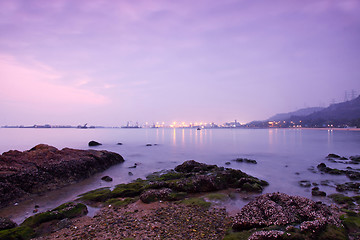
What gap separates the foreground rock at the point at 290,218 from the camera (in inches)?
304

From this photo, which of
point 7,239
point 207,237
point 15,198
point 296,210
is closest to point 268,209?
point 296,210

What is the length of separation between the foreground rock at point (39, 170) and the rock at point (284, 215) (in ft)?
50.0

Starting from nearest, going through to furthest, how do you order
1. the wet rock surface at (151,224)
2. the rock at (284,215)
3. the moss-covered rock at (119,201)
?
the wet rock surface at (151,224), the rock at (284,215), the moss-covered rock at (119,201)

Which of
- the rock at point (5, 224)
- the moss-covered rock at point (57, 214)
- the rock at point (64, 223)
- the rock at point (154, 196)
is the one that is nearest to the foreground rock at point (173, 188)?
the rock at point (154, 196)

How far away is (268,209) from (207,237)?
3.71 metres

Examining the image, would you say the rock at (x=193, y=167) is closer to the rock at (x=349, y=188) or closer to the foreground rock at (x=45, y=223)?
the rock at (x=349, y=188)

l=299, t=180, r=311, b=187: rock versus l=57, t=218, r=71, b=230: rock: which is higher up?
l=57, t=218, r=71, b=230: rock

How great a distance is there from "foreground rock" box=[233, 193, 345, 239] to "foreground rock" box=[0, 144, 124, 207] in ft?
50.5

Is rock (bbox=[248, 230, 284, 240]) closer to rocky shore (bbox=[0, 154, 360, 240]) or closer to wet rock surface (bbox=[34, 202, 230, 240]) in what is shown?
rocky shore (bbox=[0, 154, 360, 240])

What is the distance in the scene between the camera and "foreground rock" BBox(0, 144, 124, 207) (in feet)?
47.0

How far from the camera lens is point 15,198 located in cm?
1384

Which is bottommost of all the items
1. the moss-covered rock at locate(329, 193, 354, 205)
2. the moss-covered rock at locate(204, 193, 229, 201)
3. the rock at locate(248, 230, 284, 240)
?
the moss-covered rock at locate(329, 193, 354, 205)

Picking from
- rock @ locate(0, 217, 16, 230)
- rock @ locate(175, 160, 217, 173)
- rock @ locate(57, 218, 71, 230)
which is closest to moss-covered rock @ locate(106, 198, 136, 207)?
rock @ locate(57, 218, 71, 230)

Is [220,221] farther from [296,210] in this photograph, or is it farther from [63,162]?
[63,162]
